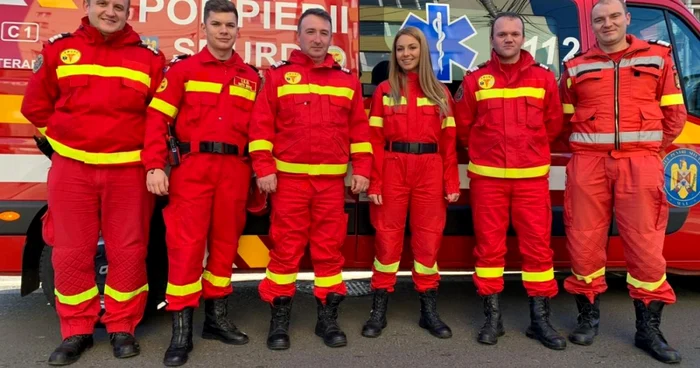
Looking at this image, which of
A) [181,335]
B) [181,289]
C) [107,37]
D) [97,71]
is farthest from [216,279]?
[107,37]

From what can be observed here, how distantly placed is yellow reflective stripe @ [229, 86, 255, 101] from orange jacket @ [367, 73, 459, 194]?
29.3 inches

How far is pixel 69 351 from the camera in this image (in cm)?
306

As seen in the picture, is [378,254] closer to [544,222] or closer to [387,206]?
[387,206]

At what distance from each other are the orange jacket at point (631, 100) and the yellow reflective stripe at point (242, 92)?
198 centimetres

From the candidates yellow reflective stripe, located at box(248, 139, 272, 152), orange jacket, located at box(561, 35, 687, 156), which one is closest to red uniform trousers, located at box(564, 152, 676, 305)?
orange jacket, located at box(561, 35, 687, 156)

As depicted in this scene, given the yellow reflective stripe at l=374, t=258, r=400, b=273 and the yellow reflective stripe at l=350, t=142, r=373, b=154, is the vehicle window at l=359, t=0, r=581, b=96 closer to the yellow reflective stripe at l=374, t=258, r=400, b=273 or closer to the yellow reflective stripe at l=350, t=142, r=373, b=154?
the yellow reflective stripe at l=350, t=142, r=373, b=154

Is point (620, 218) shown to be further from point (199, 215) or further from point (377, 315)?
point (199, 215)

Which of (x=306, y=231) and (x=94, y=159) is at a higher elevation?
(x=94, y=159)

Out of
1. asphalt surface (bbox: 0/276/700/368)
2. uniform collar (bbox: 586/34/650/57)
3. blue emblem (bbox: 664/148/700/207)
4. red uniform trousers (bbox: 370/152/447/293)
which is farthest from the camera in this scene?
blue emblem (bbox: 664/148/700/207)

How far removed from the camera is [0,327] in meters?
3.75

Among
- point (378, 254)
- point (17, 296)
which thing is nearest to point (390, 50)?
point (378, 254)

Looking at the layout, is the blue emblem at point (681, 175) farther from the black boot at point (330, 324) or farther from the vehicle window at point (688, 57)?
the black boot at point (330, 324)

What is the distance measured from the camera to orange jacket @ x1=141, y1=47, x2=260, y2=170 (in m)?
3.00

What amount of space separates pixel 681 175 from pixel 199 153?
10.5 ft
